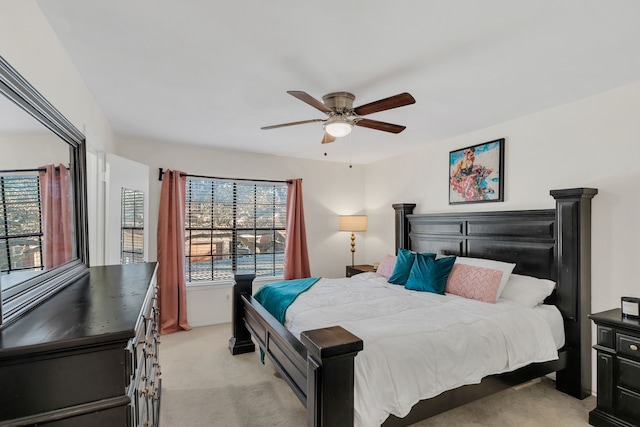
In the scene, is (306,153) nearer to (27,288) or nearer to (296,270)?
(296,270)

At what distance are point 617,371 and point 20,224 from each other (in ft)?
11.5

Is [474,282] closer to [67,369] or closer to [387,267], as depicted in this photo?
[387,267]

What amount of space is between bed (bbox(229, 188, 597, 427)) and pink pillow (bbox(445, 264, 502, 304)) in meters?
0.41

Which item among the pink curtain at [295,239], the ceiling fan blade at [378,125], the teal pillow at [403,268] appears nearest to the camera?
the ceiling fan blade at [378,125]

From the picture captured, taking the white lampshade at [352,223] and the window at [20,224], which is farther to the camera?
the white lampshade at [352,223]

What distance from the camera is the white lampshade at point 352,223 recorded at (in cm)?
509

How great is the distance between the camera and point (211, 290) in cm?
451

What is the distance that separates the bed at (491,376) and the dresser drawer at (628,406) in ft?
1.33

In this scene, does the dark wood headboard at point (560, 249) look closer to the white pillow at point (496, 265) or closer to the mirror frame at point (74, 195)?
the white pillow at point (496, 265)

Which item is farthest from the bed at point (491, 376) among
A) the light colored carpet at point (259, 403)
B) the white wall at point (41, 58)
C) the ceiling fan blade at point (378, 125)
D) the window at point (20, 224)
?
the white wall at point (41, 58)

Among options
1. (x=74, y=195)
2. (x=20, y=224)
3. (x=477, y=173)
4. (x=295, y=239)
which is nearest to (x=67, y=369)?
(x=20, y=224)

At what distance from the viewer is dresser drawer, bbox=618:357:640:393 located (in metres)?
2.09

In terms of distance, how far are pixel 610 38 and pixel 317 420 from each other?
8.63ft

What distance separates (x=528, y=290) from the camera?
2748 millimetres
